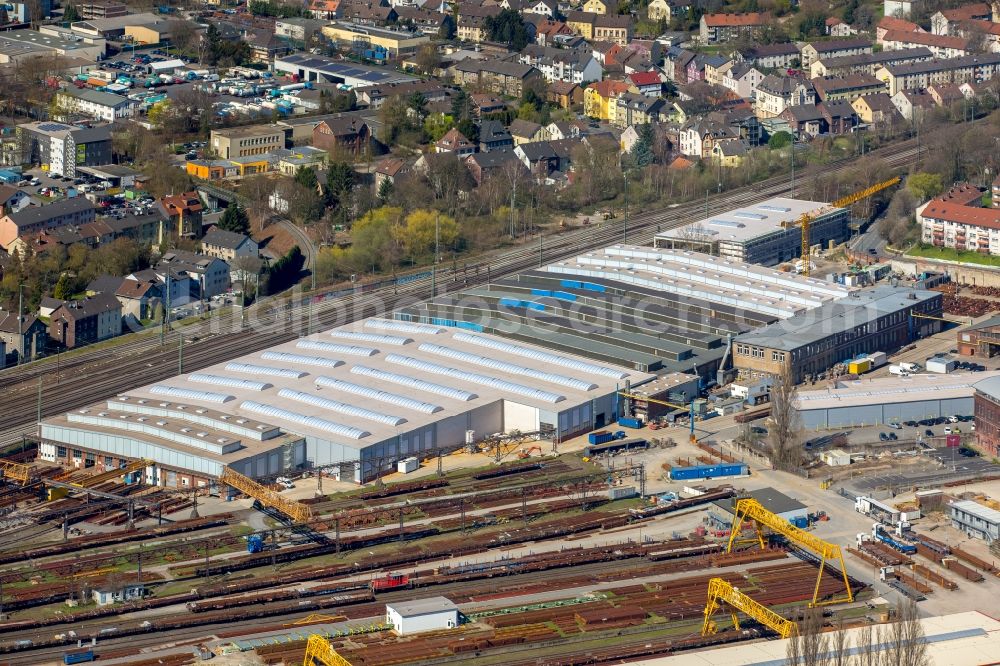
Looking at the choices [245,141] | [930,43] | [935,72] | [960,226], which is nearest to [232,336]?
[245,141]

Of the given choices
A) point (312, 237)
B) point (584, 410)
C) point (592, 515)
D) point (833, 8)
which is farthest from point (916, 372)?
point (833, 8)

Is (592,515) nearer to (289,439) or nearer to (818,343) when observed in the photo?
(289,439)

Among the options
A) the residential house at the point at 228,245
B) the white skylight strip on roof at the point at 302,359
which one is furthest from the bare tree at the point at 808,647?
the residential house at the point at 228,245

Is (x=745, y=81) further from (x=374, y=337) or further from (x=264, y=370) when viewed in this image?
(x=264, y=370)

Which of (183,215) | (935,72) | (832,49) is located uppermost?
(832,49)

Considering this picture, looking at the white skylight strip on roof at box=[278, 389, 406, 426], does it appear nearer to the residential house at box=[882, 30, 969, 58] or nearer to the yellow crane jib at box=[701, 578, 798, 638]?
the yellow crane jib at box=[701, 578, 798, 638]
